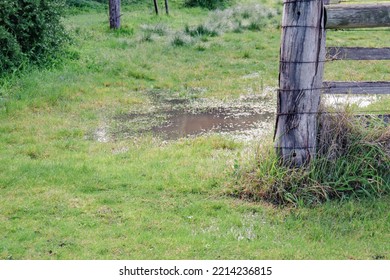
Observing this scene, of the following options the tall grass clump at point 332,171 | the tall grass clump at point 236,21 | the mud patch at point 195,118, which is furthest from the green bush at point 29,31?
the tall grass clump at point 332,171

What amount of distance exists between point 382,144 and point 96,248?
9.99 feet

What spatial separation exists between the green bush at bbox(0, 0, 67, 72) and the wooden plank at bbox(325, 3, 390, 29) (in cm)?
673

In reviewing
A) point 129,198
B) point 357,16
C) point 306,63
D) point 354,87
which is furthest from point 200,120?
point 357,16

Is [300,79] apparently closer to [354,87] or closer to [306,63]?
[306,63]

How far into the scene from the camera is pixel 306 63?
5.25 metres

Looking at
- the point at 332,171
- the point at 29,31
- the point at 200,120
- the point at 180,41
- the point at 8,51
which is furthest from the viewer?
the point at 180,41

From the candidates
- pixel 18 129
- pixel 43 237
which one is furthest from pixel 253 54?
pixel 43 237

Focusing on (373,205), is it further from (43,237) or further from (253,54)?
(253,54)

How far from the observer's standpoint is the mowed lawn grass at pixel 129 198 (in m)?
4.56

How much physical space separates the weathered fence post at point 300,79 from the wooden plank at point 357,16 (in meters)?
0.10

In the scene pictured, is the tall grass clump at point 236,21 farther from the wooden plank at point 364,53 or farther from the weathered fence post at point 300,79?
the weathered fence post at point 300,79

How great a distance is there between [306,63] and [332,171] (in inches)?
43.2

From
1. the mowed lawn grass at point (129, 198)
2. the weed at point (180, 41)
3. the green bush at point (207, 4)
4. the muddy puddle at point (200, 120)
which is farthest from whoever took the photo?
the green bush at point (207, 4)

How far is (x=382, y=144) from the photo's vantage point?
5633mm
